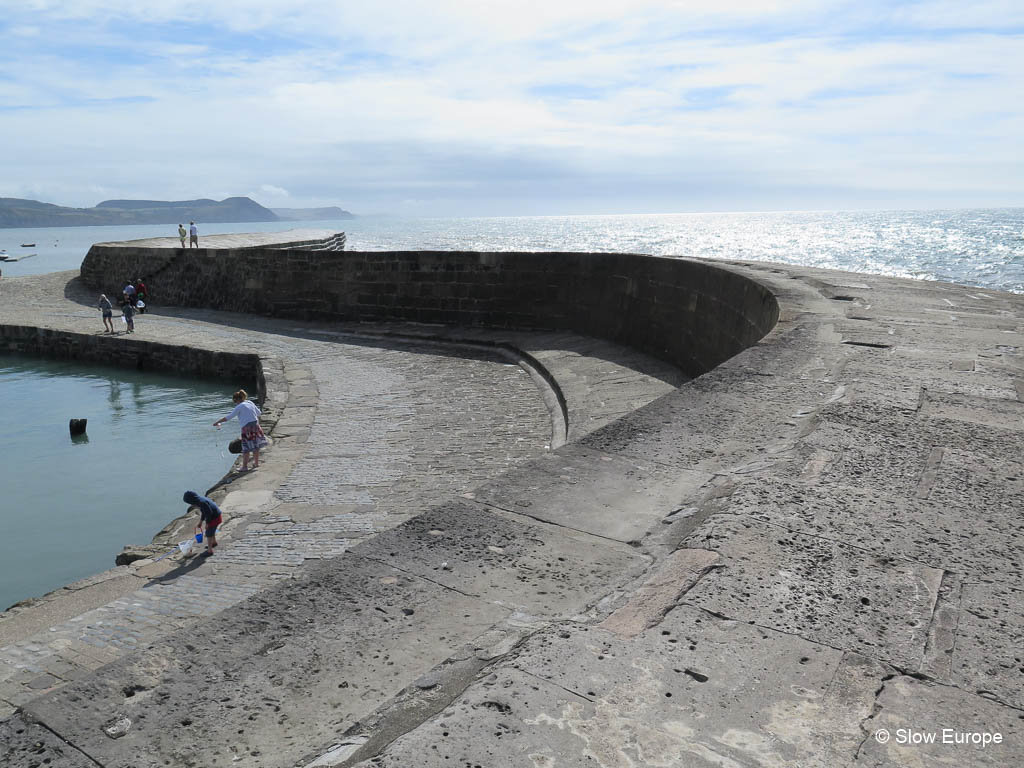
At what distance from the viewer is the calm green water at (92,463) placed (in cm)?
774

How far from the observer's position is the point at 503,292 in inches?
588

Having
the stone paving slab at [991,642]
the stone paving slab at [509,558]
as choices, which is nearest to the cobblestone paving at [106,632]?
the stone paving slab at [509,558]

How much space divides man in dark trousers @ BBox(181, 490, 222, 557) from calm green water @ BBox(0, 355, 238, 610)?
2222 millimetres

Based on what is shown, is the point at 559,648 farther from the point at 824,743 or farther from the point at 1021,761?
the point at 1021,761

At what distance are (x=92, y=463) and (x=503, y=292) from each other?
7816 millimetres

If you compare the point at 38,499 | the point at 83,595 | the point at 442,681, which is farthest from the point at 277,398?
the point at 442,681

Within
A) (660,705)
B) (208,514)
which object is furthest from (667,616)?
(208,514)

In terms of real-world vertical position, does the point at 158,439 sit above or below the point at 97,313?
below

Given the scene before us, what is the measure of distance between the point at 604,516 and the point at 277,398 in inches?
345

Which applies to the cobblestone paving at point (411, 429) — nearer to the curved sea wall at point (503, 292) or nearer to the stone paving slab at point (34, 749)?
the curved sea wall at point (503, 292)

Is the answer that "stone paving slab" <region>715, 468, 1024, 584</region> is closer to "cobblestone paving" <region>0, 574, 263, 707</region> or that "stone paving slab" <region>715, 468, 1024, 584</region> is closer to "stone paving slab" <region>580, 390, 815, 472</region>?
"stone paving slab" <region>580, 390, 815, 472</region>

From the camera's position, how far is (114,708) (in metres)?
2.01

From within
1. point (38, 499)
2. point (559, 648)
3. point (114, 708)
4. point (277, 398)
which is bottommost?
point (38, 499)

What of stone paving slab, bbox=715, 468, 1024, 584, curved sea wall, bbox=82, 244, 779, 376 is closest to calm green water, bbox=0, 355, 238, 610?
curved sea wall, bbox=82, 244, 779, 376
